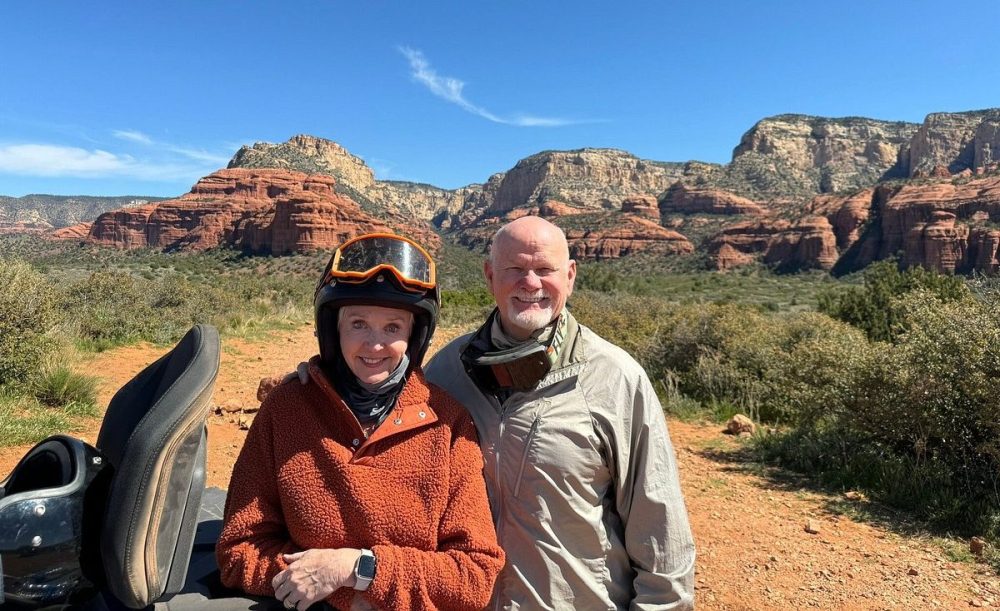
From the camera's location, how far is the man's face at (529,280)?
197 cm

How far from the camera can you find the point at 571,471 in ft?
6.07

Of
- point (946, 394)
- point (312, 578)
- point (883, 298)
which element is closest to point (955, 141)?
point (883, 298)

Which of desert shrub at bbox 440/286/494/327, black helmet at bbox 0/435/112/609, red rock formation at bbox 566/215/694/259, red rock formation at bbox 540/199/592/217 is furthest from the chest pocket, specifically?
red rock formation at bbox 540/199/592/217

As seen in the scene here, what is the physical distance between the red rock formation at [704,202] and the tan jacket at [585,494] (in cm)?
9590

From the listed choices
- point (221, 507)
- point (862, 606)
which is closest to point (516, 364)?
point (221, 507)

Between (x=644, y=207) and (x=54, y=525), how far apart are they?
109m

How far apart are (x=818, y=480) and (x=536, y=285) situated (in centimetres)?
566

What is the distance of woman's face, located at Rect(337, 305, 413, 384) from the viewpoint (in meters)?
1.71

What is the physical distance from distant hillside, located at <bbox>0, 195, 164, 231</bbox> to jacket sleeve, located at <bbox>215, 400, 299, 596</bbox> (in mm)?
146149

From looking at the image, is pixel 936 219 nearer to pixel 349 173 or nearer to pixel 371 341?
pixel 371 341

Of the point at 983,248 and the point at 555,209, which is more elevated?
the point at 555,209

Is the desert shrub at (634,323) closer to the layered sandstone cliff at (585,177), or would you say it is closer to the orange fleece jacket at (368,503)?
the orange fleece jacket at (368,503)

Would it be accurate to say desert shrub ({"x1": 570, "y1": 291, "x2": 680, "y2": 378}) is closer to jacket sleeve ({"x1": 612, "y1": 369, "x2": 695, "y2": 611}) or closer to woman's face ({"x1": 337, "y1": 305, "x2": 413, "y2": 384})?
jacket sleeve ({"x1": 612, "y1": 369, "x2": 695, "y2": 611})

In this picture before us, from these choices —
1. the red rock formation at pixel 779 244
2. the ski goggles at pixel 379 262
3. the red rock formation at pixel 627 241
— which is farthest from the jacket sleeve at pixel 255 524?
the red rock formation at pixel 627 241
